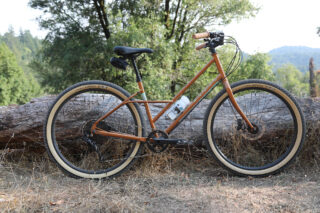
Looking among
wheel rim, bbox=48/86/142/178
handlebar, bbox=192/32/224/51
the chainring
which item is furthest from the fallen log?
handlebar, bbox=192/32/224/51

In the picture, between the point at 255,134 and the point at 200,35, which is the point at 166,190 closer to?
the point at 255,134

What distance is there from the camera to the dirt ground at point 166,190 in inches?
73.6

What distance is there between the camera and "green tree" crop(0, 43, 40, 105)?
3269 cm

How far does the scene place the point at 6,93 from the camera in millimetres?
32844

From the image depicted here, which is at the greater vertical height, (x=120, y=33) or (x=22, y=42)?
(x=22, y=42)

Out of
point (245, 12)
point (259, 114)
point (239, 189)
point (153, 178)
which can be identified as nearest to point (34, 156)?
point (153, 178)

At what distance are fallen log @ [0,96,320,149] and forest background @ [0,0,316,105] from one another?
266 inches

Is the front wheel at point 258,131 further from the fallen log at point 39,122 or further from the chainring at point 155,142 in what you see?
the chainring at point 155,142

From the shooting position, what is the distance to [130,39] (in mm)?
10195

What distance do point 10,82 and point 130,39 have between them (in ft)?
102

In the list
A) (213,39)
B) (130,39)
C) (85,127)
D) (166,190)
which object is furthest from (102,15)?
(166,190)

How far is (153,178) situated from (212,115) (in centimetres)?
89

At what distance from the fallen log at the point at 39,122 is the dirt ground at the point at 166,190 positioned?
25 centimetres

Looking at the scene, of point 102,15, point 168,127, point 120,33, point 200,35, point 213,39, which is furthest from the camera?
point 102,15
